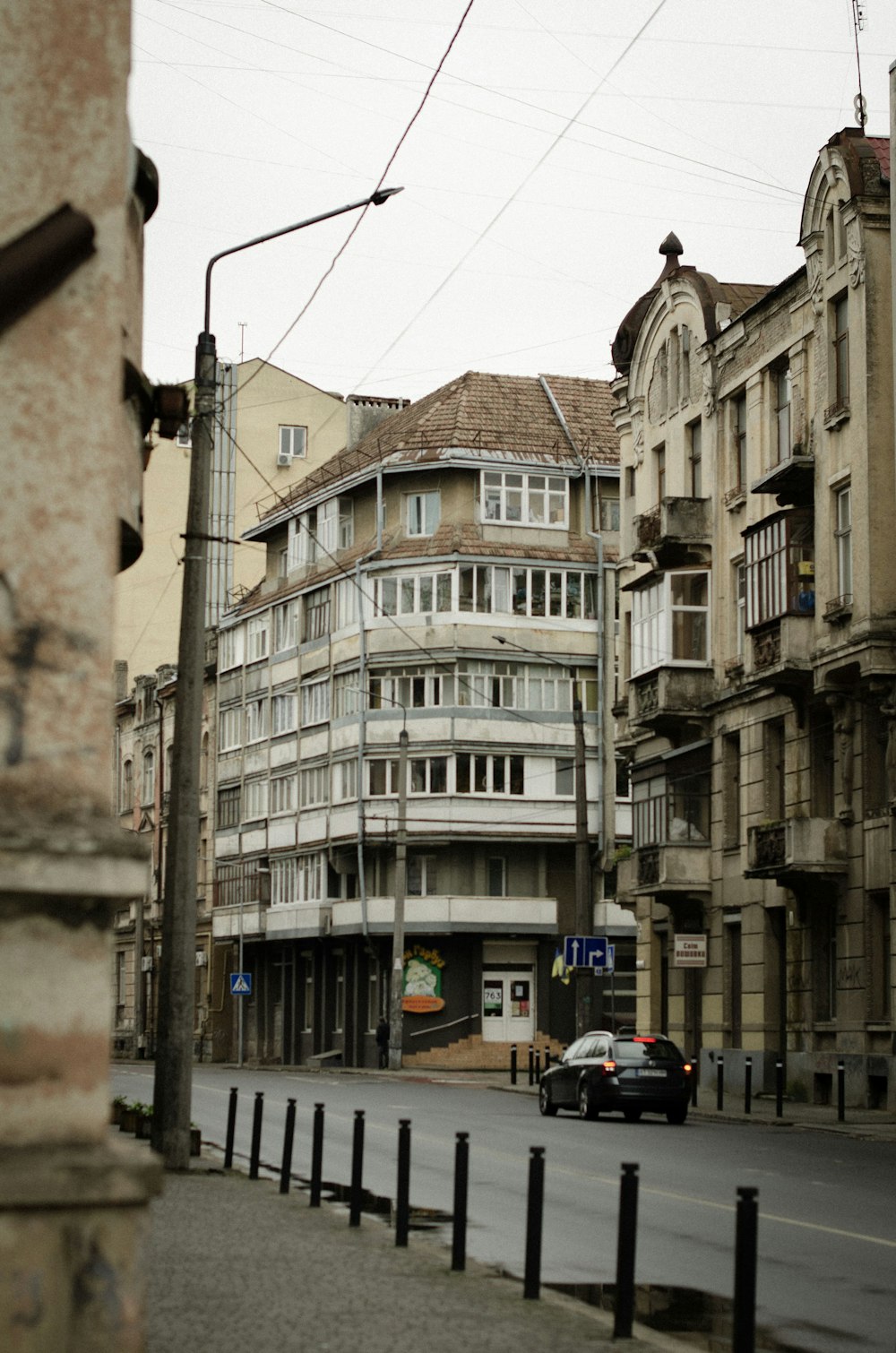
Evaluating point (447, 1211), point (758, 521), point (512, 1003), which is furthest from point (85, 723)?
point (512, 1003)

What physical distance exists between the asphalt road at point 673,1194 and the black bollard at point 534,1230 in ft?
4.08

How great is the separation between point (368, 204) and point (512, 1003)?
152 feet

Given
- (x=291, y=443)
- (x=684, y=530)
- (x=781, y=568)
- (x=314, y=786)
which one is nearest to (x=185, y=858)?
(x=781, y=568)

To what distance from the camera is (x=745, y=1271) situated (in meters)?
8.39

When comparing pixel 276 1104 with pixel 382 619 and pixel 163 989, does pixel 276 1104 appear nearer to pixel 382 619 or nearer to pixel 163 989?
pixel 163 989

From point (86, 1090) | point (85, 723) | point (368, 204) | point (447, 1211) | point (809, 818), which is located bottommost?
point (447, 1211)

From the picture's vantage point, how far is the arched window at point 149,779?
8894cm

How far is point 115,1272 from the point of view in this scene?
5.32 meters

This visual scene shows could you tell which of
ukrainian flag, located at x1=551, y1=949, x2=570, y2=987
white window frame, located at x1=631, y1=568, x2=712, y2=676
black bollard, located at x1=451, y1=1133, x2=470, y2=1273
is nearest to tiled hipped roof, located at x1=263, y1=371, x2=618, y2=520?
ukrainian flag, located at x1=551, y1=949, x2=570, y2=987

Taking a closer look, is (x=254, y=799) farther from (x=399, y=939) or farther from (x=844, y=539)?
(x=844, y=539)

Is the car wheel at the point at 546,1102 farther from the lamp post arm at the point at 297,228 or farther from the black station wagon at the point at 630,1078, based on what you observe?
the lamp post arm at the point at 297,228

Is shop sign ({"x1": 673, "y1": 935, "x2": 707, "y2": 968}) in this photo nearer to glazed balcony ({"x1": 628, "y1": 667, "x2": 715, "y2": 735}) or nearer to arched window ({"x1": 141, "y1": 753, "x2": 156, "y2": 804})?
glazed balcony ({"x1": 628, "y1": 667, "x2": 715, "y2": 735})

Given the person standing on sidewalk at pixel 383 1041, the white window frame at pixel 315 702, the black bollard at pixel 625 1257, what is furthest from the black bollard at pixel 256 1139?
the white window frame at pixel 315 702

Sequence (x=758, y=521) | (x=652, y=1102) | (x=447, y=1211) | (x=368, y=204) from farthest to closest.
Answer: (x=758, y=521) < (x=652, y=1102) < (x=368, y=204) < (x=447, y=1211)
